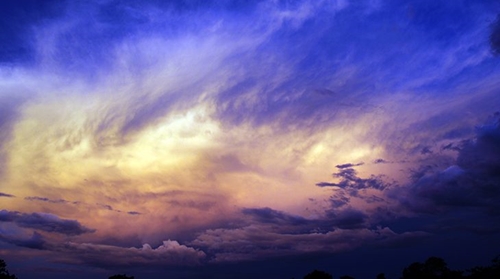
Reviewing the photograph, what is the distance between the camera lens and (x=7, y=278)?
119 meters

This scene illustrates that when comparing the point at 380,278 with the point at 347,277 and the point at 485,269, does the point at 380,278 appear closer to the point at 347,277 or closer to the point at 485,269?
the point at 347,277

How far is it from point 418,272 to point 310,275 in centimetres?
3943

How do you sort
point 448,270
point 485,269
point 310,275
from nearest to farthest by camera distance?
point 485,269 → point 448,270 → point 310,275

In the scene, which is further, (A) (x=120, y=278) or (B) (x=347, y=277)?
(B) (x=347, y=277)

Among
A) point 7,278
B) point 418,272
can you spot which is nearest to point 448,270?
point 418,272

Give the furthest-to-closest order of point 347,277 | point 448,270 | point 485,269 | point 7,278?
point 347,277 < point 448,270 < point 485,269 < point 7,278

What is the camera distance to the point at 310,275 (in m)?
168

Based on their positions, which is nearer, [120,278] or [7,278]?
[7,278]

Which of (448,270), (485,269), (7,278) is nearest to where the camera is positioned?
(7,278)

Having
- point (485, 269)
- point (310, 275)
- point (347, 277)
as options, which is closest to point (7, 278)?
point (310, 275)

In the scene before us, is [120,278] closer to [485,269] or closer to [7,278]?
[7,278]

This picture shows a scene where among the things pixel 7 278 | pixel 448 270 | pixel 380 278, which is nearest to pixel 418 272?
pixel 448 270

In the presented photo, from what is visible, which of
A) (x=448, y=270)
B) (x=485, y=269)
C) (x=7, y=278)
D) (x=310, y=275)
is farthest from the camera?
(x=310, y=275)

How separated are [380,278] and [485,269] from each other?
48.0 m
